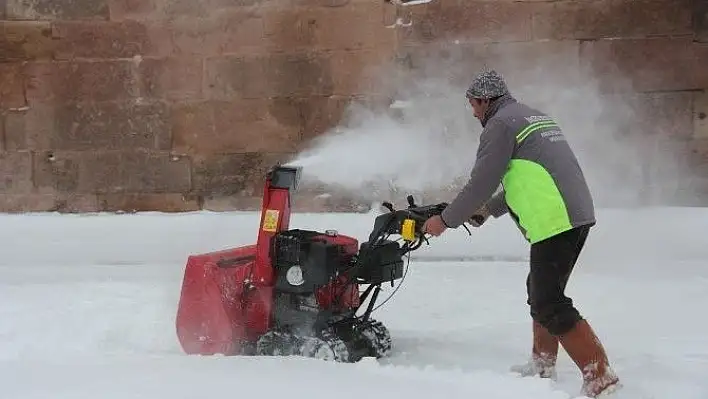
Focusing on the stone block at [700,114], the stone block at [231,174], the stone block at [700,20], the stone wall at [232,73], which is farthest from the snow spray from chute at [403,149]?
the stone block at [700,20]

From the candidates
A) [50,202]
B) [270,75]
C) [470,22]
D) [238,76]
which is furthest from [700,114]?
[50,202]

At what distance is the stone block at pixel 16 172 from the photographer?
292 inches

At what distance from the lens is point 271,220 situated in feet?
13.3

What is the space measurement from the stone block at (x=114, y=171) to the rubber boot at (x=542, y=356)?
171 inches

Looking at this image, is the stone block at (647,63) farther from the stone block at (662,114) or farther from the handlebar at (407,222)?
the handlebar at (407,222)

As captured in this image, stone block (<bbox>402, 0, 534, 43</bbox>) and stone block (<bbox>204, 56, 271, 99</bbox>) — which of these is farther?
stone block (<bbox>204, 56, 271, 99</bbox>)

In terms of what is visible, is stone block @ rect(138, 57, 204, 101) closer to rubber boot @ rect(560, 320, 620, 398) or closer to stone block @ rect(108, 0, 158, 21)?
stone block @ rect(108, 0, 158, 21)

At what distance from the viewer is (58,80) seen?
732 centimetres

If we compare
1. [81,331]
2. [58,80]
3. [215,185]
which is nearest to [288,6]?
[215,185]

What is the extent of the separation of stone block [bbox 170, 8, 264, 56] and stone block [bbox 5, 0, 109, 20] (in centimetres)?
71

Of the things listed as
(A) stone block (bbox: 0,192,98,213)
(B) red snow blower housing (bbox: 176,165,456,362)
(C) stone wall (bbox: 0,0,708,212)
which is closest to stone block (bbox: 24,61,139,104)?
(C) stone wall (bbox: 0,0,708,212)

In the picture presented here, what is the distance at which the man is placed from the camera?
3.52m

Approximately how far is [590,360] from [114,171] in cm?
527

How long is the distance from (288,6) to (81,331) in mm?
3711
